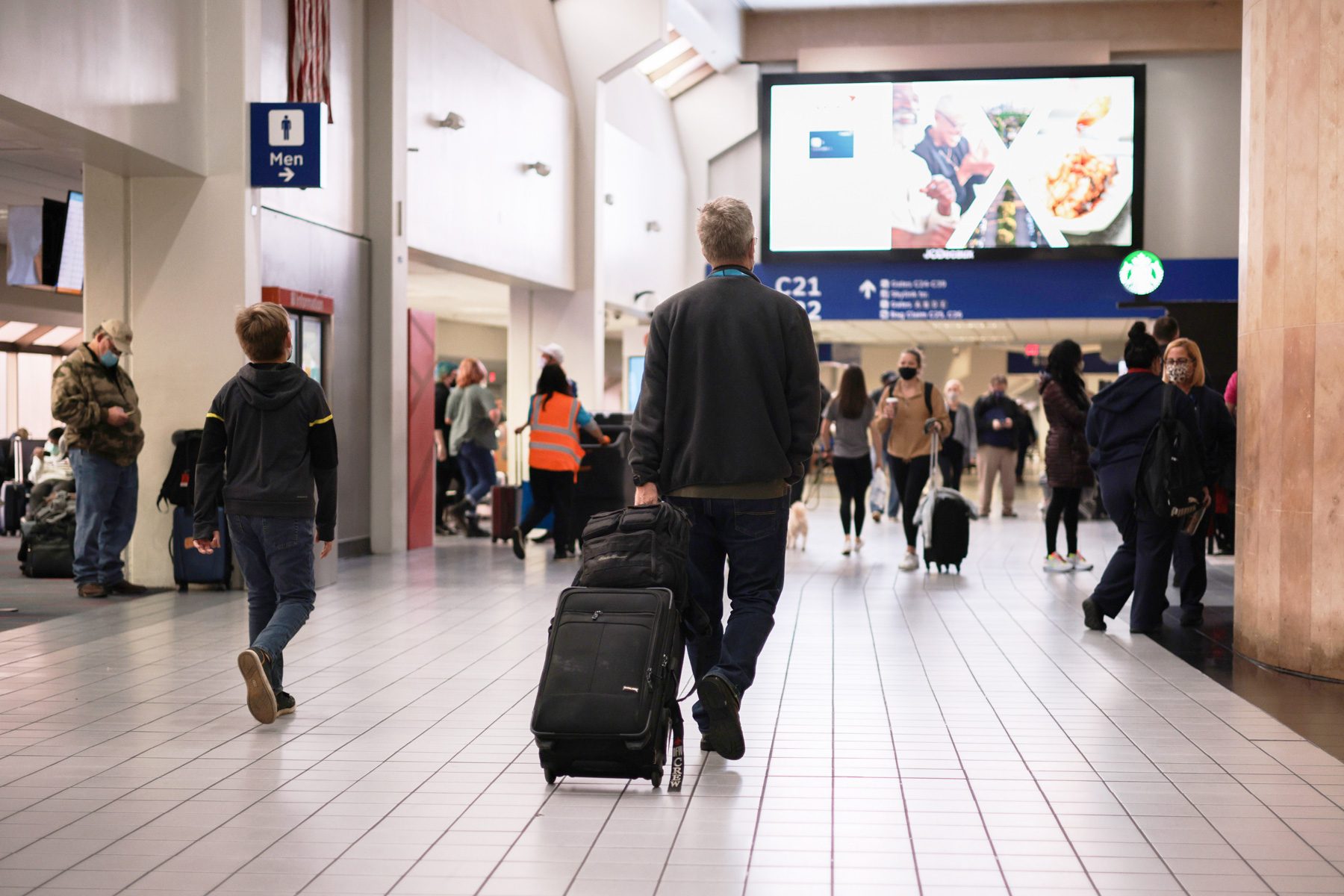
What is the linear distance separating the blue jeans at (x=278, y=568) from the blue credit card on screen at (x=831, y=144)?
14432 millimetres

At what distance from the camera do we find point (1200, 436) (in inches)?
279

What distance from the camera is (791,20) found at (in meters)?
20.5

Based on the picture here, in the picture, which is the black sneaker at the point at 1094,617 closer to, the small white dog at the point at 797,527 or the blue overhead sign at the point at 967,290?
the small white dog at the point at 797,527

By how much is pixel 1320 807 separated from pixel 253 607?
142 inches

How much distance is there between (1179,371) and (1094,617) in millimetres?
1323

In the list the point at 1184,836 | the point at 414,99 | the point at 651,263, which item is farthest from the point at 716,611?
the point at 651,263

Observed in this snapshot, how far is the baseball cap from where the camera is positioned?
8.30 meters

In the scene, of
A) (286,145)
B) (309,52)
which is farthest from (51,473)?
(309,52)

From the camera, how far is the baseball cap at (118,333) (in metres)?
8.30

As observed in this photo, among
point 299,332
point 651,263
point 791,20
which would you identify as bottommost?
point 299,332

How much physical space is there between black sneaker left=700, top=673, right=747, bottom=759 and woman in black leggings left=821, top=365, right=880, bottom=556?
7171 millimetres

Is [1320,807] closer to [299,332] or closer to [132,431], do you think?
[132,431]

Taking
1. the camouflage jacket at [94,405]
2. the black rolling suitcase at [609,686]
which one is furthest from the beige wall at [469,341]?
the black rolling suitcase at [609,686]

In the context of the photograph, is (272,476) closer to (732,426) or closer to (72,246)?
(732,426)
